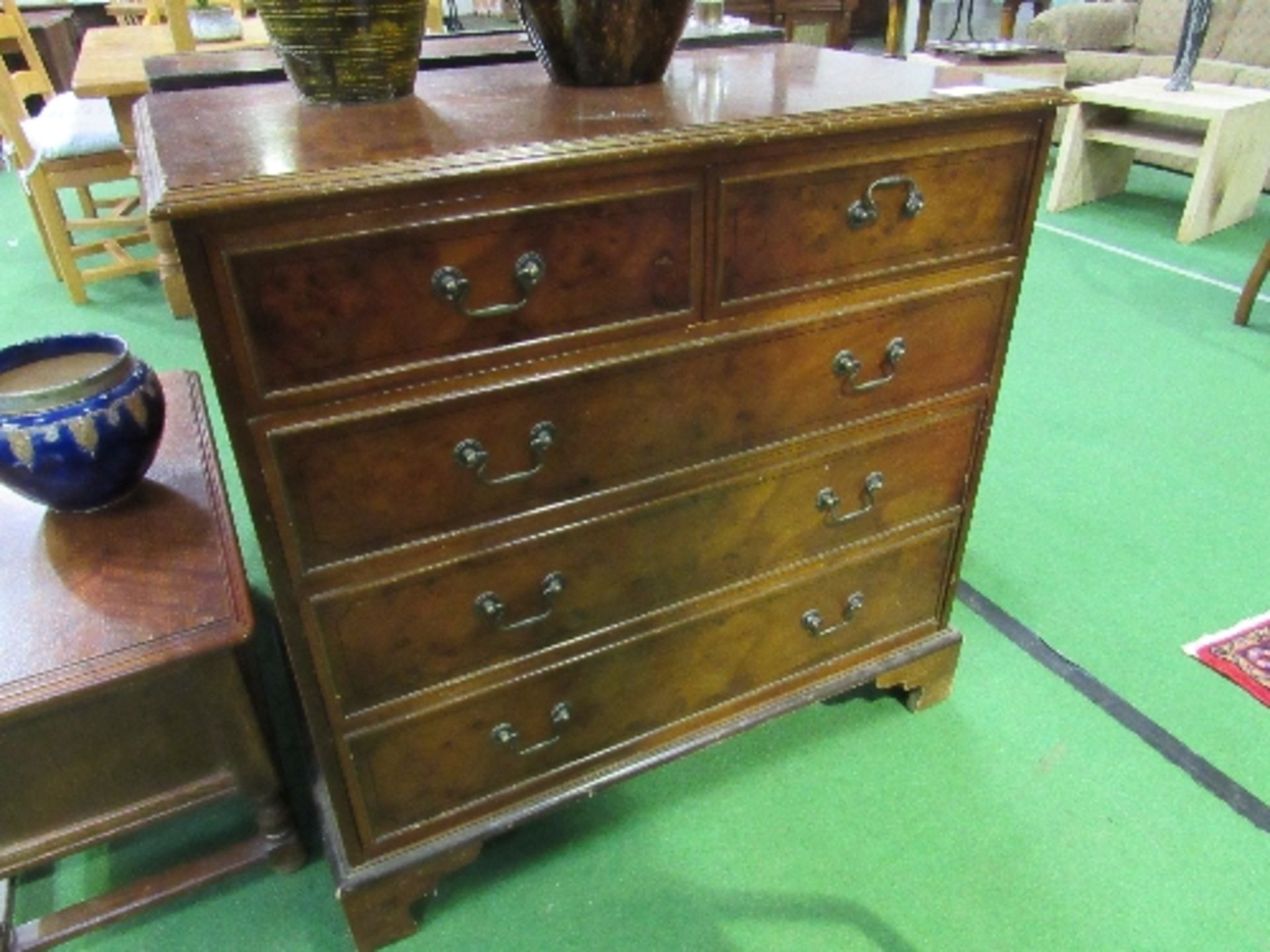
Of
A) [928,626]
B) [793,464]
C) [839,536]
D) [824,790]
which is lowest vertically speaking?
[824,790]

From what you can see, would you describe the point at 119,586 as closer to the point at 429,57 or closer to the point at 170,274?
the point at 429,57

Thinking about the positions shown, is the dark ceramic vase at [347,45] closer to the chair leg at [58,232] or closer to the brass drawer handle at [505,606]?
the brass drawer handle at [505,606]

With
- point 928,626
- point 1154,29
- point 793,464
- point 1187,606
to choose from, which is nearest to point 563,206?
point 793,464

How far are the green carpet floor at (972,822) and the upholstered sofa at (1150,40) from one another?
291cm

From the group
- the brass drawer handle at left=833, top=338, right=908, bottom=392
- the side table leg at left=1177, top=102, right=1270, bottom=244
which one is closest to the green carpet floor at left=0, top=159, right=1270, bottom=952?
the brass drawer handle at left=833, top=338, right=908, bottom=392

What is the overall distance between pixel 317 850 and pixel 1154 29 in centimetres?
531

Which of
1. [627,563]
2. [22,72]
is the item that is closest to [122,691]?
[627,563]

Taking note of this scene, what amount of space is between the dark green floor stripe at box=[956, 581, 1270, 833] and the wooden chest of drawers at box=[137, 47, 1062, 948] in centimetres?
42

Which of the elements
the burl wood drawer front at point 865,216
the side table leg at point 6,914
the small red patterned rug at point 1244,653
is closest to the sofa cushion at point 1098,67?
the small red patterned rug at point 1244,653

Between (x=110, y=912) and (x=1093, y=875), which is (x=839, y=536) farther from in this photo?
(x=110, y=912)

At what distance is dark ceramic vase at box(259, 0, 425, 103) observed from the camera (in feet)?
2.91

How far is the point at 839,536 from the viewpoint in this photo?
4.11 feet

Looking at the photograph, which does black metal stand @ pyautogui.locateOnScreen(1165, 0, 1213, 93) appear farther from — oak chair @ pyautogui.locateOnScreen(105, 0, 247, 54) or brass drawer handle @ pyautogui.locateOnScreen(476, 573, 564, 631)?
brass drawer handle @ pyautogui.locateOnScreen(476, 573, 564, 631)

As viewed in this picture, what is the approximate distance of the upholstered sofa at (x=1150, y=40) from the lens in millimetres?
4059
